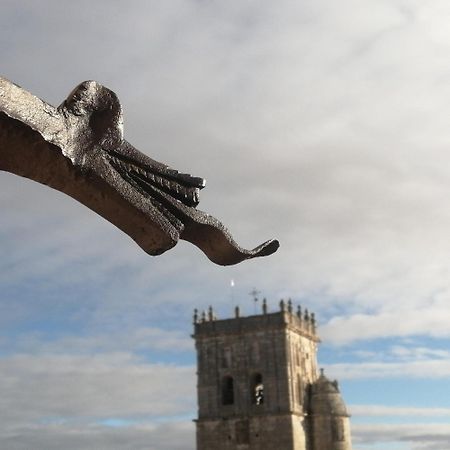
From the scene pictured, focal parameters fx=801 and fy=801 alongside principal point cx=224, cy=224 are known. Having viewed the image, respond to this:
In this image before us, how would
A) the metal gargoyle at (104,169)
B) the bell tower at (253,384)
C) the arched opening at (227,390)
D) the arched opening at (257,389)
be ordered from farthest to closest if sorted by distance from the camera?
the arched opening at (227,390) → the arched opening at (257,389) → the bell tower at (253,384) → the metal gargoyle at (104,169)

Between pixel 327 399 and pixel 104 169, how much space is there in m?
52.2

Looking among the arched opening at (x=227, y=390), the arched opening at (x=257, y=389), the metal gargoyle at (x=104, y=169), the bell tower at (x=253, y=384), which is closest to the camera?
the metal gargoyle at (x=104, y=169)

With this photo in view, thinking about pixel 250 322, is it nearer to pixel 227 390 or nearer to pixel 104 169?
pixel 227 390

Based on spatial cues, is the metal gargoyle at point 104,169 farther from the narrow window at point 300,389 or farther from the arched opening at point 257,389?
the narrow window at point 300,389

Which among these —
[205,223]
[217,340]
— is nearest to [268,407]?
[217,340]

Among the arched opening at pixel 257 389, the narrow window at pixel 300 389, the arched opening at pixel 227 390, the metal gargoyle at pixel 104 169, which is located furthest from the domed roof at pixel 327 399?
the metal gargoyle at pixel 104 169

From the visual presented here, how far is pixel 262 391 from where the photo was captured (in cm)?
5212

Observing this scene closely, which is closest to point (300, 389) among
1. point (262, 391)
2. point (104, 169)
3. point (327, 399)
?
point (327, 399)

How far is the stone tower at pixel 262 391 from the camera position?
166ft

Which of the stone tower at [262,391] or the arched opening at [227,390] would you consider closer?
the stone tower at [262,391]

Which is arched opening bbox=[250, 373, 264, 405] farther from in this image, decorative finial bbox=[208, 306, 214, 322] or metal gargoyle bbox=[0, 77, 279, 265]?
metal gargoyle bbox=[0, 77, 279, 265]

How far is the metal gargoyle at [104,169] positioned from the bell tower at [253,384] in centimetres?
4841

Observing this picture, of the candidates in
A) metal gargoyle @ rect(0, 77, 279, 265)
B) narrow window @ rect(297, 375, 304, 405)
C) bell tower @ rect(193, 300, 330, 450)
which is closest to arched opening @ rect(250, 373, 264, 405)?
bell tower @ rect(193, 300, 330, 450)

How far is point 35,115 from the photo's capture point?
2900mm
